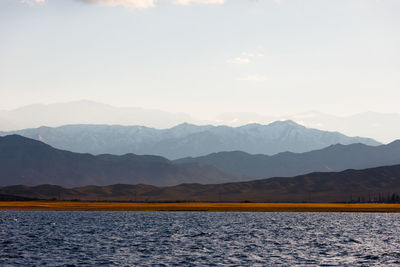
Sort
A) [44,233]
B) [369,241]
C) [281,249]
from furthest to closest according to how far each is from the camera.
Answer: [44,233]
[369,241]
[281,249]

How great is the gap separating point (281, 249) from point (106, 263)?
25.8 metres

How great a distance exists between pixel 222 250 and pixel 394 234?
44724mm

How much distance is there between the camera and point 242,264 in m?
60.5

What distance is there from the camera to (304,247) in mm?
77812

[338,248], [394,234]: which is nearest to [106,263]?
[338,248]

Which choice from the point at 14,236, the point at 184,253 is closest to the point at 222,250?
the point at 184,253

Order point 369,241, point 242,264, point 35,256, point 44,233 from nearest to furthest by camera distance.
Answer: point 242,264 < point 35,256 < point 369,241 < point 44,233

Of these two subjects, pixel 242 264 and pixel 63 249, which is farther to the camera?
pixel 63 249

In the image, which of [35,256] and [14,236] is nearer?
[35,256]

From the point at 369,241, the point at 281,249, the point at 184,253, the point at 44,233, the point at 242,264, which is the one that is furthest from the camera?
the point at 44,233

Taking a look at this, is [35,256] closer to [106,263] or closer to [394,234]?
[106,263]

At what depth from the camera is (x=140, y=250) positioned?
72.7 metres

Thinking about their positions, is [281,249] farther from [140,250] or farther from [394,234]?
[394,234]

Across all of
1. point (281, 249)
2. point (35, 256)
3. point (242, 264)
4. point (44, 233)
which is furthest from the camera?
point (44, 233)
